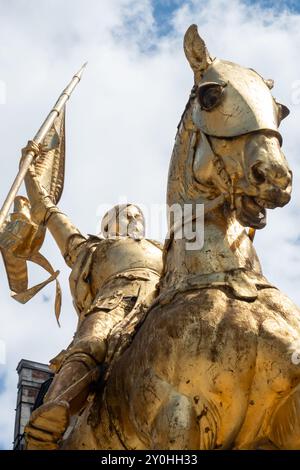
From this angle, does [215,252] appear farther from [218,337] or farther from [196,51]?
[196,51]

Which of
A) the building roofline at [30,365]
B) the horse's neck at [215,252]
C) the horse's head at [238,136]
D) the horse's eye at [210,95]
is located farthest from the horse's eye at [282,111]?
the building roofline at [30,365]

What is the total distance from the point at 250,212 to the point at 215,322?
46cm

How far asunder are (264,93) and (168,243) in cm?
71

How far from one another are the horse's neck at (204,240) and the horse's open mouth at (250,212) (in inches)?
5.6

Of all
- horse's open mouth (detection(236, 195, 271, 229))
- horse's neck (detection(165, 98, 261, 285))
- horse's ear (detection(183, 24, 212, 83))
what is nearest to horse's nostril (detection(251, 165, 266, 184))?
horse's open mouth (detection(236, 195, 271, 229))

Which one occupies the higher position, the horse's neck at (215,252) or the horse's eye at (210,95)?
the horse's eye at (210,95)

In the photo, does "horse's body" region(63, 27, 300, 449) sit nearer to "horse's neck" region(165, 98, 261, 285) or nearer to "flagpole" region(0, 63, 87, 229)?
"horse's neck" region(165, 98, 261, 285)

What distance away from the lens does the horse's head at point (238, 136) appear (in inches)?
117

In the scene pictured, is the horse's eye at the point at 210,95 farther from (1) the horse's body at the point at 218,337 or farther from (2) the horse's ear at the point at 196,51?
(2) the horse's ear at the point at 196,51

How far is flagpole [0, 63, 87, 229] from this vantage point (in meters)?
5.09

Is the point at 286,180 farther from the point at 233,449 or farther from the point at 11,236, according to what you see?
the point at 11,236

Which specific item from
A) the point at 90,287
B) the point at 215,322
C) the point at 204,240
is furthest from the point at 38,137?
the point at 215,322

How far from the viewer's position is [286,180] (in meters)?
2.94
